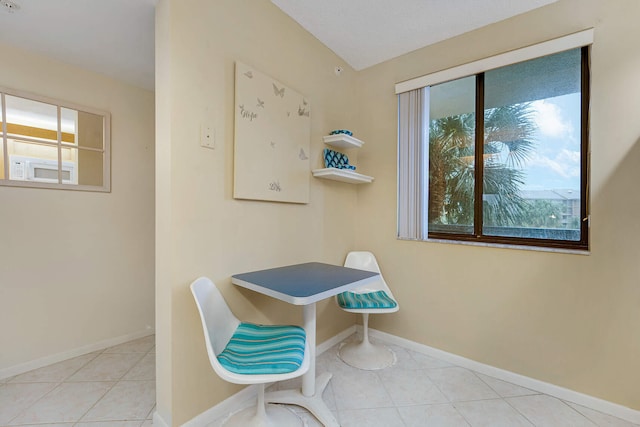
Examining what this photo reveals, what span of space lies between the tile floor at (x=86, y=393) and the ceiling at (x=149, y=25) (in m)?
2.37

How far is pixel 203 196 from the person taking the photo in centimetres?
152

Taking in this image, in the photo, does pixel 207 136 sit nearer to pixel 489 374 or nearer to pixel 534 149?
pixel 534 149

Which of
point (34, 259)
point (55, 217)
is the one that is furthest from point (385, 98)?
point (34, 259)

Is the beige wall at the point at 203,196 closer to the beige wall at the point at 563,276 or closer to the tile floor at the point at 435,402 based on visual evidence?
the tile floor at the point at 435,402

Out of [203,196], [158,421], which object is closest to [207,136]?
[203,196]

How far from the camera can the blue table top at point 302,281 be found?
1.36 metres

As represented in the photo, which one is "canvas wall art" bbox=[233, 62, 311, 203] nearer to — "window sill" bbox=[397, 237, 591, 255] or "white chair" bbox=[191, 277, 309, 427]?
"white chair" bbox=[191, 277, 309, 427]

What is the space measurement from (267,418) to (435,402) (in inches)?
41.9

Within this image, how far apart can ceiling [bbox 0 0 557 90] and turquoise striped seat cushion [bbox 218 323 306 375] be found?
1.96 metres

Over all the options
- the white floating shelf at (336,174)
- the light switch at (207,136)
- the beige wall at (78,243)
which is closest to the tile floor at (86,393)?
the beige wall at (78,243)

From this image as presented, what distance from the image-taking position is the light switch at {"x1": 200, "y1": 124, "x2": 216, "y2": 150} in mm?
1510

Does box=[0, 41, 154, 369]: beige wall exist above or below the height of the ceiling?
below

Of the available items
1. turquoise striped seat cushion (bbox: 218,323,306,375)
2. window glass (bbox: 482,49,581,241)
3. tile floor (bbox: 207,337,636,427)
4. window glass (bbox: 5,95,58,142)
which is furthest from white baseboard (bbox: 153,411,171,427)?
window glass (bbox: 482,49,581,241)

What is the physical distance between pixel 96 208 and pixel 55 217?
274 mm
